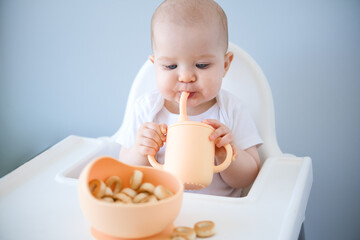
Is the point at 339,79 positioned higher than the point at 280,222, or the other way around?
the point at 339,79

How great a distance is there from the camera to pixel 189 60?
2.96 ft

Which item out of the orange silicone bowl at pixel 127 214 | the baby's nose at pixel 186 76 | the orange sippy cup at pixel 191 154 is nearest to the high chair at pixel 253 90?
the baby's nose at pixel 186 76

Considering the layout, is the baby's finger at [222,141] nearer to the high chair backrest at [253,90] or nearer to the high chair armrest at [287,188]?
the high chair armrest at [287,188]

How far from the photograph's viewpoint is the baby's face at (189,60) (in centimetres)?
90

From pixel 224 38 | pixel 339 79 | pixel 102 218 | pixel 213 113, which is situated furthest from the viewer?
pixel 339 79

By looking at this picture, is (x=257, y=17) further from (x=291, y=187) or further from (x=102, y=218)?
(x=102, y=218)

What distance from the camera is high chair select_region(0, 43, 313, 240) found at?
690 mm

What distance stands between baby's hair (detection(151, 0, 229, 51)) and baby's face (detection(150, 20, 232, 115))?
16 millimetres

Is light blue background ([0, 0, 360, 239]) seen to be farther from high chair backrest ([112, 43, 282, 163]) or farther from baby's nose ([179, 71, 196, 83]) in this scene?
baby's nose ([179, 71, 196, 83])

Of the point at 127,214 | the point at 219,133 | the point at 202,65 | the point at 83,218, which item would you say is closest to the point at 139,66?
the point at 202,65

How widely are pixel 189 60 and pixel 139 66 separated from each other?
658 millimetres

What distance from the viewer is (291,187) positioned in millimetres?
851

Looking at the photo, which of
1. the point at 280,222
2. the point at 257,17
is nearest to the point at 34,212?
the point at 280,222

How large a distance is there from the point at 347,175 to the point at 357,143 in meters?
0.11
